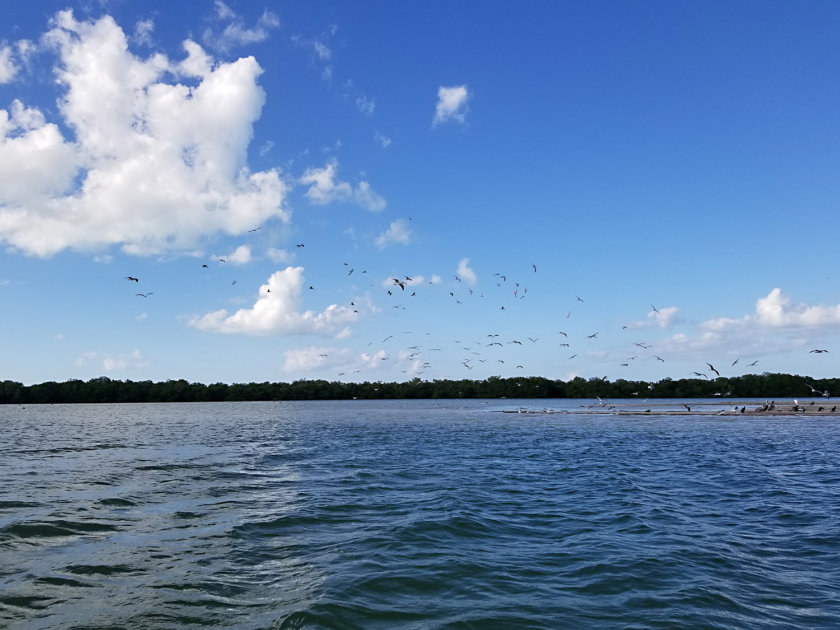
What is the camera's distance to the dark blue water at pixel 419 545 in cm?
984

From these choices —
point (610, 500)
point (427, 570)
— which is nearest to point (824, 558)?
point (610, 500)

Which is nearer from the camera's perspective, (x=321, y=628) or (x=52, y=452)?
(x=321, y=628)

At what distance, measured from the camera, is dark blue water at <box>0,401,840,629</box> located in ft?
32.3

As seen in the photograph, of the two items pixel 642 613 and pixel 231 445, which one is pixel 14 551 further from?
pixel 231 445

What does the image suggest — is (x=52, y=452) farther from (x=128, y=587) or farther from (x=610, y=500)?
(x=610, y=500)

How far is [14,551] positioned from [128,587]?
4822mm

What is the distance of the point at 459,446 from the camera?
4200 centimetres

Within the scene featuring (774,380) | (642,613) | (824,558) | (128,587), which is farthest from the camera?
(774,380)

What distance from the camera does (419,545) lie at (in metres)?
14.2

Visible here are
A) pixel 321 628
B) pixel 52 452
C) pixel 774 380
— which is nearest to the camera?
pixel 321 628

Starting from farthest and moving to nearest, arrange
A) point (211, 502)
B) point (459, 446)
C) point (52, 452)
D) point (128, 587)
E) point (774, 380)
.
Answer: point (774, 380) → point (459, 446) → point (52, 452) → point (211, 502) → point (128, 587)

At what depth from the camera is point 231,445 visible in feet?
139

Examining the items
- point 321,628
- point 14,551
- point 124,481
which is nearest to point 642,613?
point 321,628

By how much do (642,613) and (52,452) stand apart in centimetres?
3985
